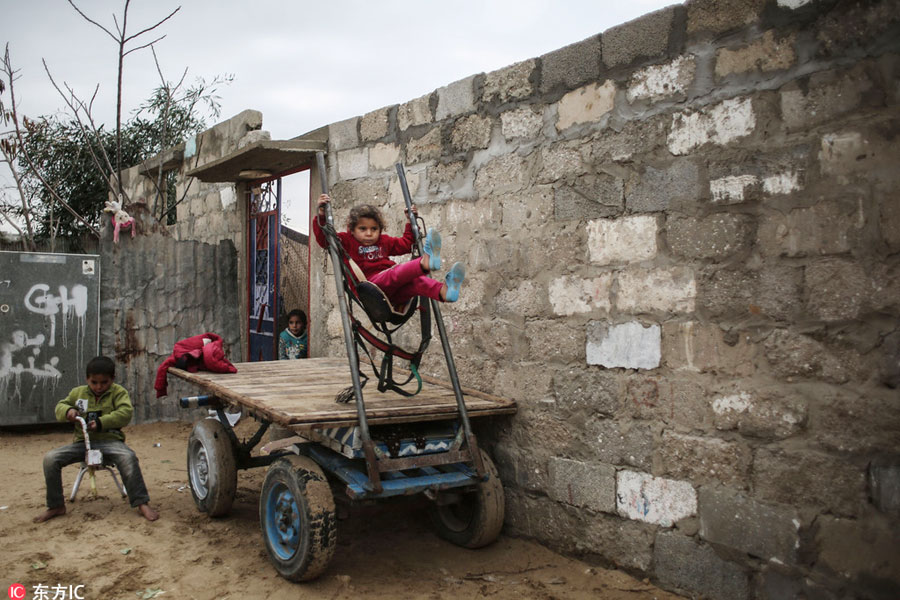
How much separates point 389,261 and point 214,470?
1.75 m

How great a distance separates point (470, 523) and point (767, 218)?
2250 mm

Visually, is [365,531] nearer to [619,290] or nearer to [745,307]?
[619,290]

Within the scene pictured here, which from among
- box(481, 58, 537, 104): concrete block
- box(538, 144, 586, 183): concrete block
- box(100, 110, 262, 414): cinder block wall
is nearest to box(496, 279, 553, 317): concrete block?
box(538, 144, 586, 183): concrete block

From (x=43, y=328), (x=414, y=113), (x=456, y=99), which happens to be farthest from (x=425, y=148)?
(x=43, y=328)

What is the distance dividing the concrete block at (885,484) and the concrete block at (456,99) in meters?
2.95

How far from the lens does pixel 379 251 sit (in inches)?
159

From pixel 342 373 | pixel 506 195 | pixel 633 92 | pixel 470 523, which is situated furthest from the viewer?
pixel 342 373

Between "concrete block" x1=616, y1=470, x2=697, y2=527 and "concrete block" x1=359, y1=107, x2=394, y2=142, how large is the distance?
2.98 meters

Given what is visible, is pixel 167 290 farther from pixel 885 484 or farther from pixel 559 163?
pixel 885 484

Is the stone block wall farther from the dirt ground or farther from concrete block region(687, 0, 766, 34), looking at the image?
concrete block region(687, 0, 766, 34)

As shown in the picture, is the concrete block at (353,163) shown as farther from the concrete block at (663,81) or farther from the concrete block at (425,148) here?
the concrete block at (663,81)

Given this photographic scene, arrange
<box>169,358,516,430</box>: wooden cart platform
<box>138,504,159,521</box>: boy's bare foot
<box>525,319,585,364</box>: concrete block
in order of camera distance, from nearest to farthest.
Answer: <box>169,358,516,430</box>: wooden cart platform < <box>525,319,585,364</box>: concrete block < <box>138,504,159,521</box>: boy's bare foot

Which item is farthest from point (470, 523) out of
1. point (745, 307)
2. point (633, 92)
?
point (633, 92)

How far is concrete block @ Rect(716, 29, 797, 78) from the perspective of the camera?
10.0ft
